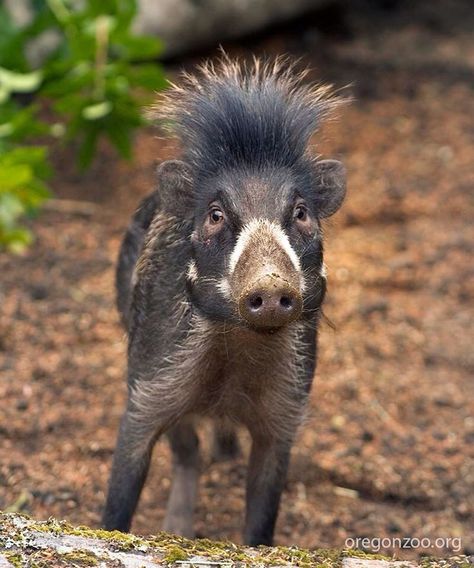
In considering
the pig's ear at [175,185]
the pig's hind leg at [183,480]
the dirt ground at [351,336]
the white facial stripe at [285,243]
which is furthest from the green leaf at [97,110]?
the white facial stripe at [285,243]

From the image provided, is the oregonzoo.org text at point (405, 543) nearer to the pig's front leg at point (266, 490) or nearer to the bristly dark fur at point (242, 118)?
the pig's front leg at point (266, 490)

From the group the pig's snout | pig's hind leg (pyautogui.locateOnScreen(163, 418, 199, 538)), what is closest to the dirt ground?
pig's hind leg (pyautogui.locateOnScreen(163, 418, 199, 538))

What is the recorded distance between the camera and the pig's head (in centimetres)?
415

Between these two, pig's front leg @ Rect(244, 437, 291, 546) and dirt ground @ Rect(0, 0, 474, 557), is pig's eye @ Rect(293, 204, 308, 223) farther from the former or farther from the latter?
pig's front leg @ Rect(244, 437, 291, 546)

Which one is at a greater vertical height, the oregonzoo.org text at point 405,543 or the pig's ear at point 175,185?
the pig's ear at point 175,185

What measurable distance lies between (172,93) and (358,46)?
6149 millimetres

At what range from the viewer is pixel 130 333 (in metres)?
5.12

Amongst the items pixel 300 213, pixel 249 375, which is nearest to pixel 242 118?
pixel 300 213

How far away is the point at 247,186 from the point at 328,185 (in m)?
0.50

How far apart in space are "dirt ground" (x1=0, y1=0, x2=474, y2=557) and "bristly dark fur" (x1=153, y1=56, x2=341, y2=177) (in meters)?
0.25

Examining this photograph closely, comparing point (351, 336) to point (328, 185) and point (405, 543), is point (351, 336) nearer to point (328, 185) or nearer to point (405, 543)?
point (405, 543)

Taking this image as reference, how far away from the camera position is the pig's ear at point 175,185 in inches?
183

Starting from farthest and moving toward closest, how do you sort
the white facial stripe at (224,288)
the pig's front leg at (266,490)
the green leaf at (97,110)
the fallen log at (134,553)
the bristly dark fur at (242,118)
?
the green leaf at (97,110) → the pig's front leg at (266,490) → the bristly dark fur at (242,118) → the white facial stripe at (224,288) → the fallen log at (134,553)

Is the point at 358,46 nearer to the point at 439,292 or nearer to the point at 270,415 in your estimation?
the point at 439,292
